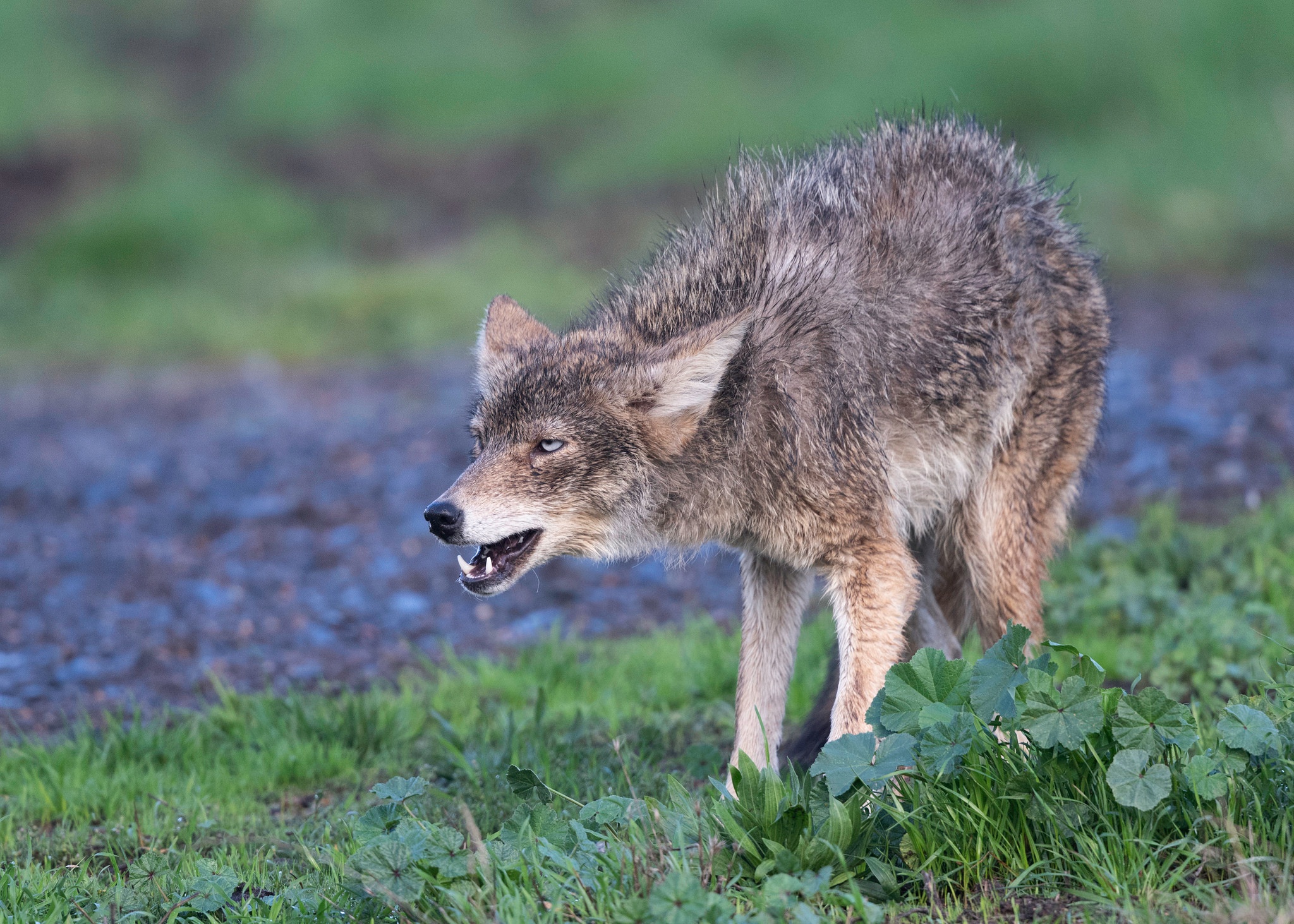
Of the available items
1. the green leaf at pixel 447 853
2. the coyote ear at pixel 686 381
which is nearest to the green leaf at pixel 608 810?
the green leaf at pixel 447 853

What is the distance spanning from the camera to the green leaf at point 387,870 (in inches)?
129

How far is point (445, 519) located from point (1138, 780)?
2317 millimetres

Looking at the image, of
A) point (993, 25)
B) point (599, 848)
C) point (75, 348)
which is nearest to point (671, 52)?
point (993, 25)

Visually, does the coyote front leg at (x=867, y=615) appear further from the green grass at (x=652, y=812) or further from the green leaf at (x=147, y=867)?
the green leaf at (x=147, y=867)

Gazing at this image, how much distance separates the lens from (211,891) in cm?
350

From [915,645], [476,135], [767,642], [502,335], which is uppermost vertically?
[476,135]

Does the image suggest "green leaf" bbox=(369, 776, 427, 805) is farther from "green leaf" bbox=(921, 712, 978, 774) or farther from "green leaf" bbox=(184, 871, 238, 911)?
"green leaf" bbox=(921, 712, 978, 774)

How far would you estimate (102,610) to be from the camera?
717cm

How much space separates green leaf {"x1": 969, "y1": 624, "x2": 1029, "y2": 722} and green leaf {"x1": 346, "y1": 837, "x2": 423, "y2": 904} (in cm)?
155

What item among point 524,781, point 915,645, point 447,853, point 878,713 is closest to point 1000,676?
point 878,713

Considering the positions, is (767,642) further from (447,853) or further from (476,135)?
(476,135)

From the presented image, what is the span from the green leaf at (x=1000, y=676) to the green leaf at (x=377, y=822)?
1628mm

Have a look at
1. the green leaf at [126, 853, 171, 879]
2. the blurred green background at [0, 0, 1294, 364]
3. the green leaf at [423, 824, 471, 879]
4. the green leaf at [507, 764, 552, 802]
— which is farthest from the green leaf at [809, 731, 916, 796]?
the blurred green background at [0, 0, 1294, 364]

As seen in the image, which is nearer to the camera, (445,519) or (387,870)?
(387,870)
